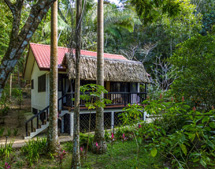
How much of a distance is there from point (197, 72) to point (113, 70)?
505 centimetres

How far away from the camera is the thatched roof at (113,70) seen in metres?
9.28

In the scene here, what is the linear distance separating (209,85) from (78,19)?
456 centimetres

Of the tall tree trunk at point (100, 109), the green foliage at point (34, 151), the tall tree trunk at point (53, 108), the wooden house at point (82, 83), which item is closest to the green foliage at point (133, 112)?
the tall tree trunk at point (100, 109)

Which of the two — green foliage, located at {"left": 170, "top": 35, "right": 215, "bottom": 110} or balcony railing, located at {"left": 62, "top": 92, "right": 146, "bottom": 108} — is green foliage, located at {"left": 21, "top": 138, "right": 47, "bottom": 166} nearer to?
balcony railing, located at {"left": 62, "top": 92, "right": 146, "bottom": 108}

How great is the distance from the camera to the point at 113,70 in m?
10.5

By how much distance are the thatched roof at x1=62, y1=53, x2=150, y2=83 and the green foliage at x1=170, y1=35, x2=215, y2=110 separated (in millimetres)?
4150

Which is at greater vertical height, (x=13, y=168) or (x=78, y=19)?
(x=78, y=19)

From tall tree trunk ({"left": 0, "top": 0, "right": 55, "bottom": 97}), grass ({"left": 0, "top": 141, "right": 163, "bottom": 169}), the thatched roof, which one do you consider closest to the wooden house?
the thatched roof

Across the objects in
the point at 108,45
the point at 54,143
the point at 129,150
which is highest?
the point at 108,45

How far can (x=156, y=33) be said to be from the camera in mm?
20938

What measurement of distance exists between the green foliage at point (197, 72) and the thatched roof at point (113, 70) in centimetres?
415

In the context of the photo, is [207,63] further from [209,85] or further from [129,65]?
[129,65]

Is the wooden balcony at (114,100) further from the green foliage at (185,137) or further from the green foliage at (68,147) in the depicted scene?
Result: the green foliage at (185,137)

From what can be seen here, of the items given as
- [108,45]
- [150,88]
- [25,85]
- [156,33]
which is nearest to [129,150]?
[150,88]
